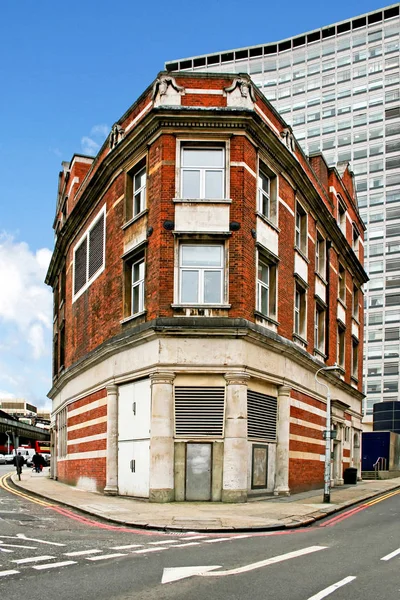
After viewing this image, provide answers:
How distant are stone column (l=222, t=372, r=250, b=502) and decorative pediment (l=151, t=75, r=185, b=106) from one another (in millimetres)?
9496

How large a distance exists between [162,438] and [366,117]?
99.3 meters

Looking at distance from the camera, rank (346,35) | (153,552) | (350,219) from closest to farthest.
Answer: (153,552), (350,219), (346,35)

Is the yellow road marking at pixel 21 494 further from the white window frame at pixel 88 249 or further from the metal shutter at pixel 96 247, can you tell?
the metal shutter at pixel 96 247

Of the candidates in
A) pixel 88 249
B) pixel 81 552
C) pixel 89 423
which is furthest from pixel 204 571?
pixel 88 249

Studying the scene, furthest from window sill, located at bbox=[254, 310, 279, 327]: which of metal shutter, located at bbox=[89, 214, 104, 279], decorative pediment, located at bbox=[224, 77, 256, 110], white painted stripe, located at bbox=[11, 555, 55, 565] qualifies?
white painted stripe, located at bbox=[11, 555, 55, 565]

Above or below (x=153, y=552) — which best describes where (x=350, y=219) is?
above

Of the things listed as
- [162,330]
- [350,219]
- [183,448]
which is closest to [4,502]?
[183,448]

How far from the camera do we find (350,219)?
44.2 meters

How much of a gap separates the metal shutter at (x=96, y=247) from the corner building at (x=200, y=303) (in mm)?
234

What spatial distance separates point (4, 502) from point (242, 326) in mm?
10147

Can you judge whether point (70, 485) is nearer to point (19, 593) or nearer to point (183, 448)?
point (183, 448)

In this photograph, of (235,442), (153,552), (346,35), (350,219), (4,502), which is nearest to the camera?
(153,552)

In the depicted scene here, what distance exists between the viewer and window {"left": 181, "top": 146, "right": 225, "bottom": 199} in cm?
2494

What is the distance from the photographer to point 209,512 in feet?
66.0
